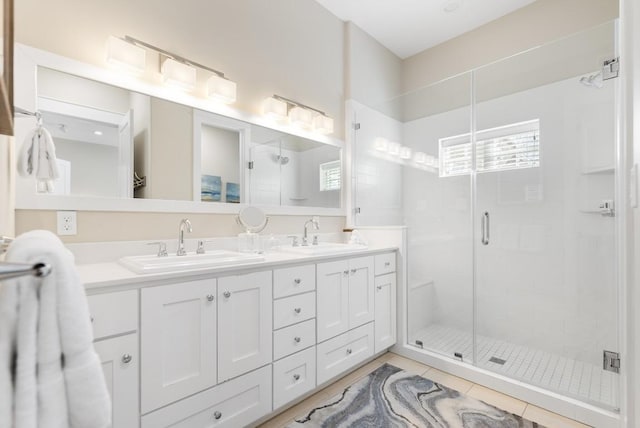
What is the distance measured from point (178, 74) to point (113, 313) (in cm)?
128

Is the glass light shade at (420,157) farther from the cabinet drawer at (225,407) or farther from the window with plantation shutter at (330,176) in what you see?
the cabinet drawer at (225,407)

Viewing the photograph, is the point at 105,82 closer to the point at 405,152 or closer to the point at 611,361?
the point at 405,152

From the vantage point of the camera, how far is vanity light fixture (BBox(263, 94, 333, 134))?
221 cm

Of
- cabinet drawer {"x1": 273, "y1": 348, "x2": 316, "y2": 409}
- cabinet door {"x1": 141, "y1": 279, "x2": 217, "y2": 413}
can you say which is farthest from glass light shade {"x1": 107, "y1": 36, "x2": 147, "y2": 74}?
cabinet drawer {"x1": 273, "y1": 348, "x2": 316, "y2": 409}

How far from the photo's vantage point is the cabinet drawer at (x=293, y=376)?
1596 millimetres

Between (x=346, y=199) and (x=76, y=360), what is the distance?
237cm

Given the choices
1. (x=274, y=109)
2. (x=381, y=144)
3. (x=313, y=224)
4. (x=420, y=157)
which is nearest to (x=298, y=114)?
(x=274, y=109)

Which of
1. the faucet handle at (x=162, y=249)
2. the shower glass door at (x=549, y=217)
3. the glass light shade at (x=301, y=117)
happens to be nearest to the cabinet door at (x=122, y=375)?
the faucet handle at (x=162, y=249)

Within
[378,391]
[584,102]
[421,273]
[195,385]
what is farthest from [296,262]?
[584,102]

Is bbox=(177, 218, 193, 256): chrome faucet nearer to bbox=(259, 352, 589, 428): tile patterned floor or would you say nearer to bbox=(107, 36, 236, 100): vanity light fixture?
bbox=(107, 36, 236, 100): vanity light fixture

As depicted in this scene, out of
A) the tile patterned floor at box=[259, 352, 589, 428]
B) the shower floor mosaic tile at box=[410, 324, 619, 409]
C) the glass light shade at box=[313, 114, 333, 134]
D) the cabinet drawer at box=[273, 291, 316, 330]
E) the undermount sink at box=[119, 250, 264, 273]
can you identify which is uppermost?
the glass light shade at box=[313, 114, 333, 134]

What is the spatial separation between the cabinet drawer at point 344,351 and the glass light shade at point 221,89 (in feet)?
5.25

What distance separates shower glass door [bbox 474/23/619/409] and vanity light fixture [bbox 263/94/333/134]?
1238mm

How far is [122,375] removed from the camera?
1.12m
